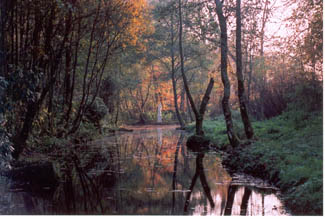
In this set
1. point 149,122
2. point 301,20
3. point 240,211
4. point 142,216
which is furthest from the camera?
point 149,122

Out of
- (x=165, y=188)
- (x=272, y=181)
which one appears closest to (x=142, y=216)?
(x=165, y=188)

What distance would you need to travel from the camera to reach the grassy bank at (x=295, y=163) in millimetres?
5797

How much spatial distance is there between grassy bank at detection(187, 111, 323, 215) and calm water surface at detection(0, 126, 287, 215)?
32 cm

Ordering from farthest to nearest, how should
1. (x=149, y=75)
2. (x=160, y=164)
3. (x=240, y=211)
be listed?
(x=149, y=75) → (x=160, y=164) → (x=240, y=211)

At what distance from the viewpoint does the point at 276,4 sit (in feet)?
34.8

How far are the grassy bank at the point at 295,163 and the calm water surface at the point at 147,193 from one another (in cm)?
32

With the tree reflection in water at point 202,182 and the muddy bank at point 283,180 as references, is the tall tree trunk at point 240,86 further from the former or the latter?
the tree reflection in water at point 202,182

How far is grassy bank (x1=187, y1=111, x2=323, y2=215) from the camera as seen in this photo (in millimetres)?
5797

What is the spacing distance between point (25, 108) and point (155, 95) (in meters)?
34.5

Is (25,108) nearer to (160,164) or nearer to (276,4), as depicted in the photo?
(160,164)


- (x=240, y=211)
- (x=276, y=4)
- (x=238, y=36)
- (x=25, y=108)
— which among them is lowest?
(x=240, y=211)

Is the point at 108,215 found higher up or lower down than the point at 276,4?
lower down

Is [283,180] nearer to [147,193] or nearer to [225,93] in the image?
[147,193]

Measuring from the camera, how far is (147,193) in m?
7.01
